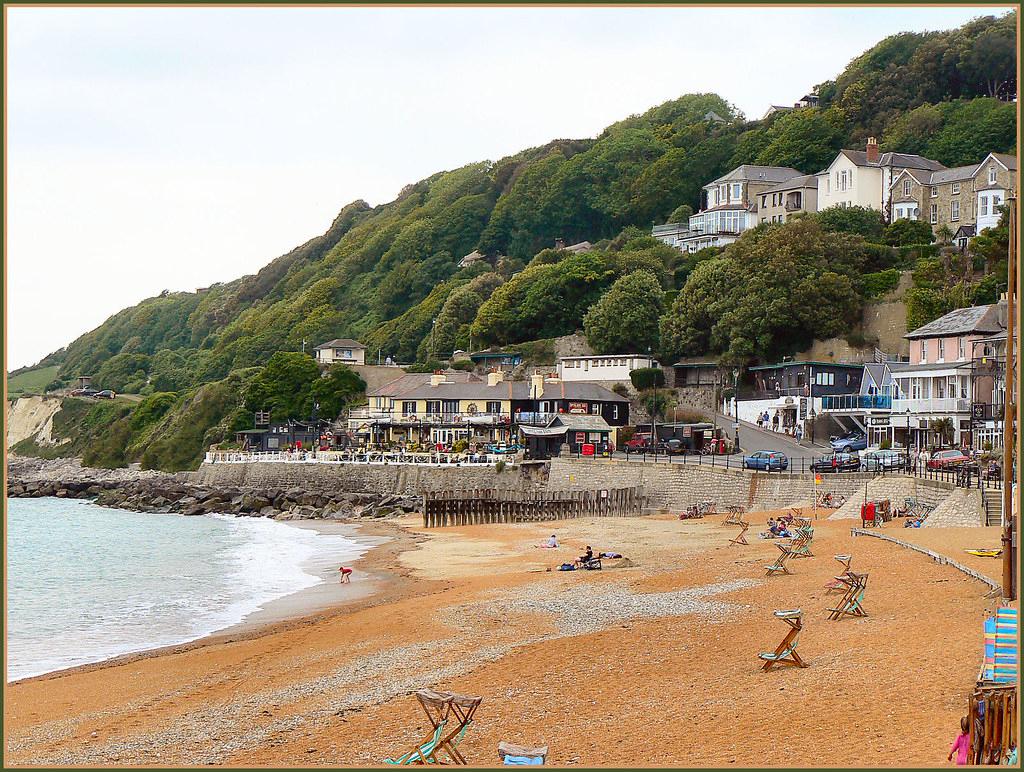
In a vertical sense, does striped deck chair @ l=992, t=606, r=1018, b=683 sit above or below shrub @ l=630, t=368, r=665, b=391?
below

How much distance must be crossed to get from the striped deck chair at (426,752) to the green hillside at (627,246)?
50.5m

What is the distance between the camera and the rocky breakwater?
51.8 meters

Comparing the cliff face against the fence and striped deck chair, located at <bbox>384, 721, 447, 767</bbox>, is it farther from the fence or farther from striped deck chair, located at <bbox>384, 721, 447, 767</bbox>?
striped deck chair, located at <bbox>384, 721, 447, 767</bbox>

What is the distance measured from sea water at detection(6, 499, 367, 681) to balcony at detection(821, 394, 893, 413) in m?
26.2

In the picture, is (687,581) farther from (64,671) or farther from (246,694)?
(64,671)

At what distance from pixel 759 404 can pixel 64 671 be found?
45.5 m

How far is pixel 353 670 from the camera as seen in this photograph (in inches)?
627

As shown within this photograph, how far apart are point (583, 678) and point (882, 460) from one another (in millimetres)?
28120

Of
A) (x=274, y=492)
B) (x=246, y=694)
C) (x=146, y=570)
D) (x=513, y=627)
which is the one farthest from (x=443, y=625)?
(x=274, y=492)

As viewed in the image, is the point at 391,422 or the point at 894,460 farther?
the point at 391,422

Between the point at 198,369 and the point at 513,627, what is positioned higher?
the point at 198,369

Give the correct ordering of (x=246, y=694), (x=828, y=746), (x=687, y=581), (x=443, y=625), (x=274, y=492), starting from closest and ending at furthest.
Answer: (x=828, y=746) < (x=246, y=694) < (x=443, y=625) < (x=687, y=581) < (x=274, y=492)

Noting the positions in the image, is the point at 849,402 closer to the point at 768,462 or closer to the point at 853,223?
the point at 768,462

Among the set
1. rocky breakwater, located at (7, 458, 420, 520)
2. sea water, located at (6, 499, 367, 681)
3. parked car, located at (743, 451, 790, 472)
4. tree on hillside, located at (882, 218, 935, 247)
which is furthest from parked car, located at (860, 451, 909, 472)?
tree on hillside, located at (882, 218, 935, 247)
